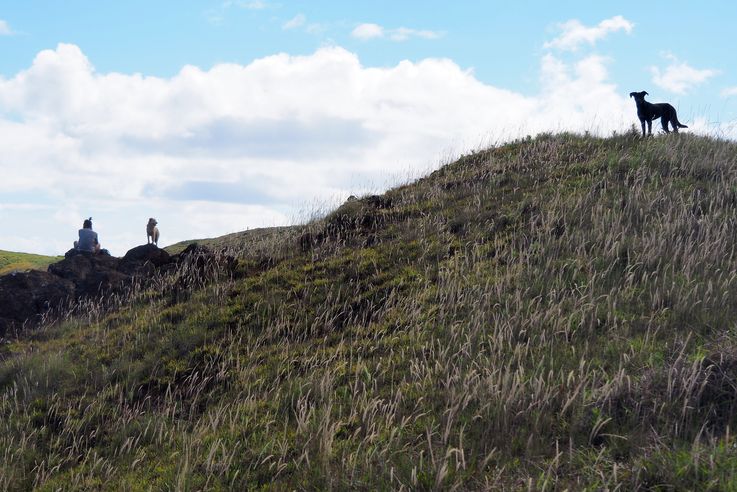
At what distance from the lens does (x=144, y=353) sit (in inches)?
331

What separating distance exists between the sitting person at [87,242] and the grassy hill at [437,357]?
4432 mm

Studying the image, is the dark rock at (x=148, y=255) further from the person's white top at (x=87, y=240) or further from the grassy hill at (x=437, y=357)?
the person's white top at (x=87, y=240)

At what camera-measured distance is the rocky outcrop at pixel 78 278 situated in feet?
38.5

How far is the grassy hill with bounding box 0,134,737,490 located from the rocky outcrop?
769 mm

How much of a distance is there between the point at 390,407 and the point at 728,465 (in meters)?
2.52

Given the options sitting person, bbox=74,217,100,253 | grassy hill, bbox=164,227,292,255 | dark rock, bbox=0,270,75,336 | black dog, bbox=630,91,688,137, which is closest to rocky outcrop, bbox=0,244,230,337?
dark rock, bbox=0,270,75,336

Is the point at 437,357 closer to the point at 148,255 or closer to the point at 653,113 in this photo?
the point at 148,255

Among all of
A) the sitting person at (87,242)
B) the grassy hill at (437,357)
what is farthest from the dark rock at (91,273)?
the sitting person at (87,242)

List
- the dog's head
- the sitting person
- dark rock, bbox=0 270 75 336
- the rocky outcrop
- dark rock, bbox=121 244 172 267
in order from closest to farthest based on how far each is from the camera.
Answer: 1. dark rock, bbox=0 270 75 336
2. the rocky outcrop
3. dark rock, bbox=121 244 172 267
4. the dog's head
5. the sitting person

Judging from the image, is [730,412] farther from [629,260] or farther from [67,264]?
[67,264]

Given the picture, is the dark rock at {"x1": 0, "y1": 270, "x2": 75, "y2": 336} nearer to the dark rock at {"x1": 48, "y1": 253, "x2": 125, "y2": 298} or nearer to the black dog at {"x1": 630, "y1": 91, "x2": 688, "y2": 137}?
the dark rock at {"x1": 48, "y1": 253, "x2": 125, "y2": 298}

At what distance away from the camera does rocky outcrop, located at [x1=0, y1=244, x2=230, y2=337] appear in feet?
38.5

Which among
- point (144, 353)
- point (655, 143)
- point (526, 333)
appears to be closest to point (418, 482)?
point (526, 333)

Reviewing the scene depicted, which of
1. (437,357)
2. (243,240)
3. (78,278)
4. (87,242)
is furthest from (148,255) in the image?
(437,357)
